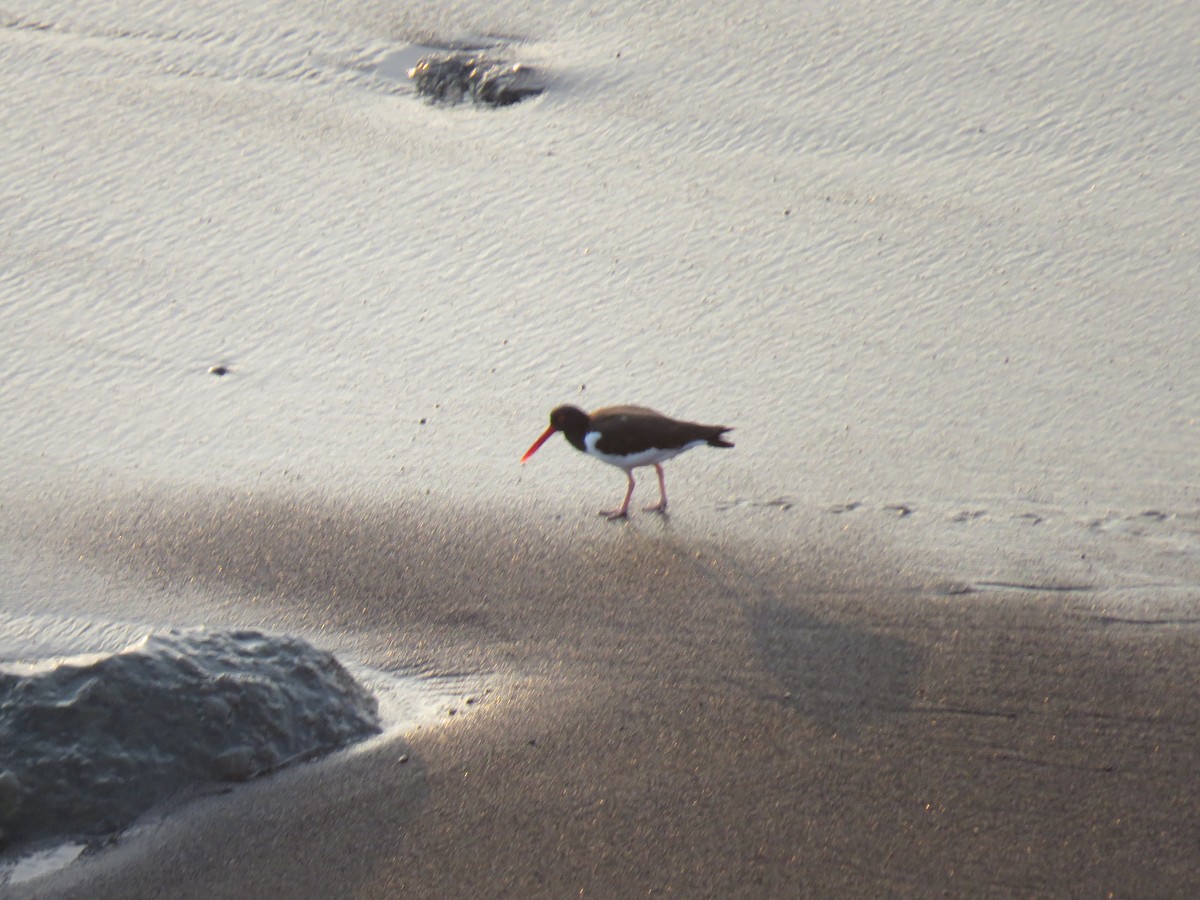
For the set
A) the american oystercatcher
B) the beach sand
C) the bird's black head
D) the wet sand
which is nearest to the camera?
the wet sand

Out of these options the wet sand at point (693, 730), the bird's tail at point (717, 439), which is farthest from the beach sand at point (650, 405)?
the bird's tail at point (717, 439)

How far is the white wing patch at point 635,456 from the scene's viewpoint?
559 cm

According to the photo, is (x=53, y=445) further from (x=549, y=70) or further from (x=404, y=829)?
(x=549, y=70)

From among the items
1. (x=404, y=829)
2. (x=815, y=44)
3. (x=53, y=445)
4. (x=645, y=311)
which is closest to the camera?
(x=404, y=829)

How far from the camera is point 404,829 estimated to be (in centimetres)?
396

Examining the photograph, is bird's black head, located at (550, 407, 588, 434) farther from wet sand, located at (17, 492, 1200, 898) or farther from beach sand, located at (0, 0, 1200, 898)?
wet sand, located at (17, 492, 1200, 898)

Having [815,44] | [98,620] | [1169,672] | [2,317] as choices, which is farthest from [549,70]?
[1169,672]

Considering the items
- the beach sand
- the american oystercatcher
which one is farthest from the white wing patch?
the beach sand

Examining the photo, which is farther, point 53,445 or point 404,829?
point 53,445

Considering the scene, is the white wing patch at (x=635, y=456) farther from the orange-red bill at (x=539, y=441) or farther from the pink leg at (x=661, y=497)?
the orange-red bill at (x=539, y=441)

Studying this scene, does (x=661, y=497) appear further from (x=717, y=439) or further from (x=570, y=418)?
(x=570, y=418)

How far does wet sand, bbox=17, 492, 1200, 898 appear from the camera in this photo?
3.78 meters

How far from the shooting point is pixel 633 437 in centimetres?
557

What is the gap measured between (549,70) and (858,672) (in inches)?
206
